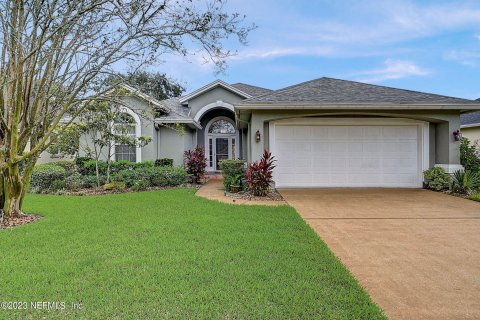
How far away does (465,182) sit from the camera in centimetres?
1003

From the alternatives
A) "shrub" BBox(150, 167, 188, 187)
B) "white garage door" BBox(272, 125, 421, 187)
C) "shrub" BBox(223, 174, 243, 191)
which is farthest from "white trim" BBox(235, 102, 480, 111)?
"shrub" BBox(150, 167, 188, 187)

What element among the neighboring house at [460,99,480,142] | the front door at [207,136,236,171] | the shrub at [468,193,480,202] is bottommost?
the shrub at [468,193,480,202]

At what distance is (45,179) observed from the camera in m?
11.8

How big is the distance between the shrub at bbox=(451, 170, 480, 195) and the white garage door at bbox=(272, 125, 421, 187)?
4.37 ft

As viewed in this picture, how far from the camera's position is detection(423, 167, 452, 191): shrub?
10.8m

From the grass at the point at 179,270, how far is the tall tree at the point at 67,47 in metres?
1.80

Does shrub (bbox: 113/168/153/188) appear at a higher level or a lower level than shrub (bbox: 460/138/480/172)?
lower

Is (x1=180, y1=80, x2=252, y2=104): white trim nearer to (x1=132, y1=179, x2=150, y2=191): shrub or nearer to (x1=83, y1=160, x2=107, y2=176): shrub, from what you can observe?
(x1=83, y1=160, x2=107, y2=176): shrub

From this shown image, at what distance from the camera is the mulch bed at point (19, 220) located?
6.29 metres

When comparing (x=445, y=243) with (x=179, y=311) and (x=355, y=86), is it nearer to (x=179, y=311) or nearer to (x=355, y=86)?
(x=179, y=311)

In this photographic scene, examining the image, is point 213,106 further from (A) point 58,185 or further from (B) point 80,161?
(A) point 58,185

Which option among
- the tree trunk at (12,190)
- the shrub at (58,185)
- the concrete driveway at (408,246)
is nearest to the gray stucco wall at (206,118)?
the shrub at (58,185)

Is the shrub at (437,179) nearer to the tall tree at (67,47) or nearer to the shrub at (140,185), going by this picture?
the tall tree at (67,47)

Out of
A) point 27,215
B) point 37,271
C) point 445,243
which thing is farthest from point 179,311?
point 27,215
